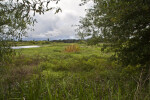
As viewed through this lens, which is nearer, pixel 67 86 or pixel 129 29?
pixel 67 86

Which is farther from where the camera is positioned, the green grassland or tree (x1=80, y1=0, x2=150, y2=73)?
tree (x1=80, y1=0, x2=150, y2=73)

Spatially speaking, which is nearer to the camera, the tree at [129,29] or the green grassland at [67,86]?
the green grassland at [67,86]

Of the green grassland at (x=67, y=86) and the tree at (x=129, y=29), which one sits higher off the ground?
the tree at (x=129, y=29)

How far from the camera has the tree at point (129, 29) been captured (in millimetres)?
4957

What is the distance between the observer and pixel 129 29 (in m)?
5.38

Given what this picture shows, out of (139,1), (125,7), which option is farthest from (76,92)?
(139,1)

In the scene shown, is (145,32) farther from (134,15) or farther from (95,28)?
(95,28)

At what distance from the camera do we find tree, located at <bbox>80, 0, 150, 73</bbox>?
Answer: 4957mm

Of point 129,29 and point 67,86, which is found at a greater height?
point 129,29

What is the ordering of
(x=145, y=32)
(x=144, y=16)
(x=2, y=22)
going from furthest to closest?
(x=145, y=32) < (x=144, y=16) < (x=2, y=22)

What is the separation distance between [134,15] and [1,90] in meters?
5.32

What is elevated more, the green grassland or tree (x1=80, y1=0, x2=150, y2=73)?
tree (x1=80, y1=0, x2=150, y2=73)

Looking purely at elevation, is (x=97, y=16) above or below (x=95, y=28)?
above

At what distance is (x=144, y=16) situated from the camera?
5160 millimetres
